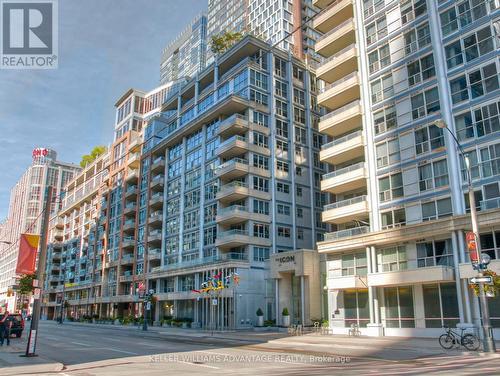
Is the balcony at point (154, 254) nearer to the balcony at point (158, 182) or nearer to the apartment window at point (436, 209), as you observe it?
the balcony at point (158, 182)

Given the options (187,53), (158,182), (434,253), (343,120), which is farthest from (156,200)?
(187,53)

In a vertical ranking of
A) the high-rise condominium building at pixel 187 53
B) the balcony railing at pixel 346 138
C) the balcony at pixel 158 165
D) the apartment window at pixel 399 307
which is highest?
the high-rise condominium building at pixel 187 53

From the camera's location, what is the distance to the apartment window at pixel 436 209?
110 feet

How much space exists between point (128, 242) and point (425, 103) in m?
56.2

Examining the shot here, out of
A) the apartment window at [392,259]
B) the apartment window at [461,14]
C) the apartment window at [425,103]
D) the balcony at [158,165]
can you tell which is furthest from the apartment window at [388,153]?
the balcony at [158,165]

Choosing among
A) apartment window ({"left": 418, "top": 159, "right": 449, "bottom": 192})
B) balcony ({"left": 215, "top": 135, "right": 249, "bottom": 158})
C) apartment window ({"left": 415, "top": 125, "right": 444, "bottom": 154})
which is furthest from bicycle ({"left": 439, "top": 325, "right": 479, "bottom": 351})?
balcony ({"left": 215, "top": 135, "right": 249, "bottom": 158})

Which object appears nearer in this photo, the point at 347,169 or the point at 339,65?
the point at 347,169

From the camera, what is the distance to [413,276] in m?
32.9

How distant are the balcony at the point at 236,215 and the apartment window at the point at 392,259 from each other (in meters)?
19.6

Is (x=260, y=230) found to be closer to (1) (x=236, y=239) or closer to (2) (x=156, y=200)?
(1) (x=236, y=239)

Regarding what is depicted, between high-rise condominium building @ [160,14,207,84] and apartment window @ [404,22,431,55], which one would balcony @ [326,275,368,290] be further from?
high-rise condominium building @ [160,14,207,84]

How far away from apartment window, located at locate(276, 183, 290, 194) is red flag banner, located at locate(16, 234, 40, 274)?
131 feet

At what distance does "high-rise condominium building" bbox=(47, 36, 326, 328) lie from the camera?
51.2 metres

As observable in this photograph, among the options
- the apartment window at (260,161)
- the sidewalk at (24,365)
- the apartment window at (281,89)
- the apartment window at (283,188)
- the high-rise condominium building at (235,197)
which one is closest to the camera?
the sidewalk at (24,365)
